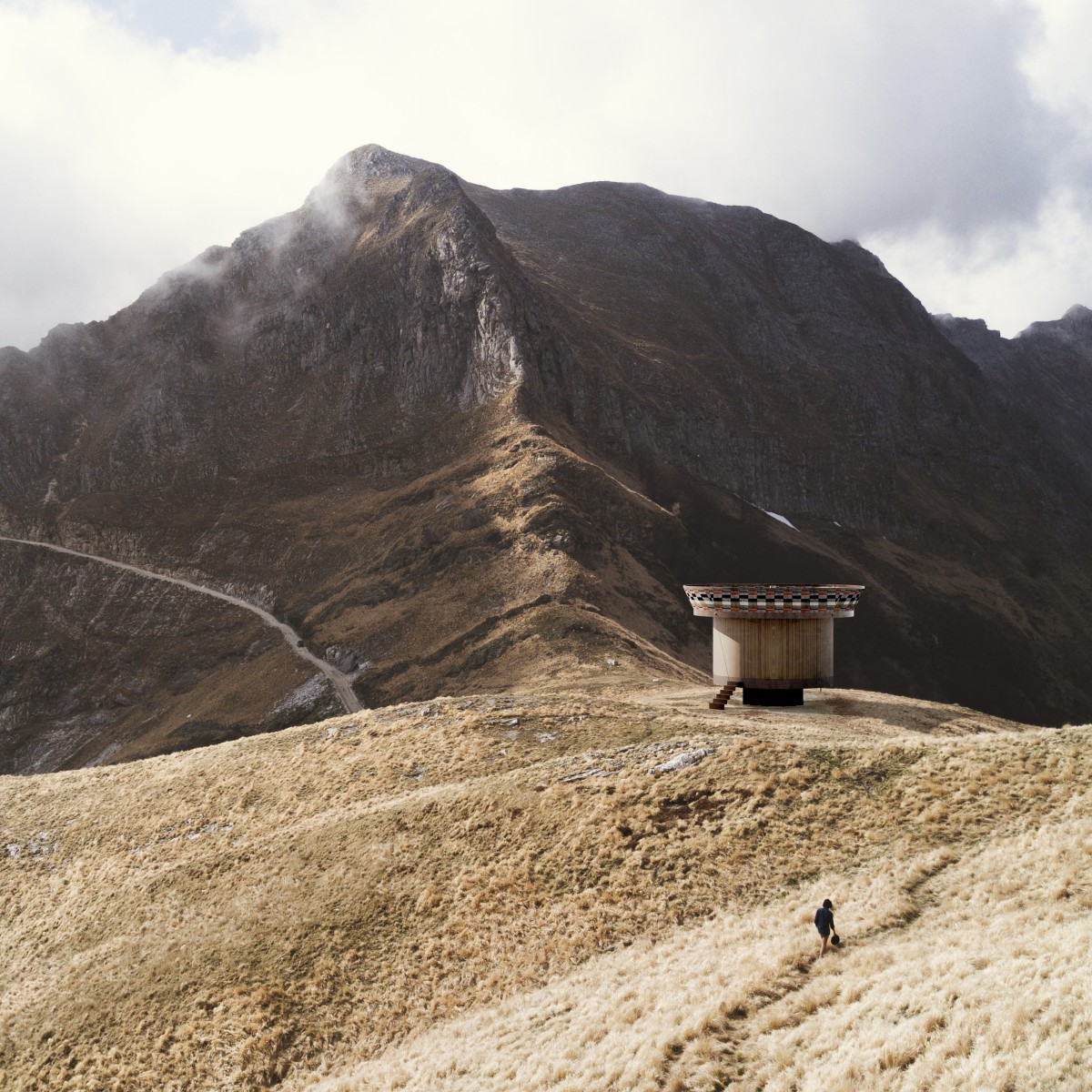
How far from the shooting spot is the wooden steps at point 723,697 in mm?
35906

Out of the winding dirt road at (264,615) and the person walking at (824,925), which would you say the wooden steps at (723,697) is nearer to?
the person walking at (824,925)

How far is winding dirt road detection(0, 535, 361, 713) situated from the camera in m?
65.9

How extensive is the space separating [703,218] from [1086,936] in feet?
584

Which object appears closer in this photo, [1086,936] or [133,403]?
[1086,936]

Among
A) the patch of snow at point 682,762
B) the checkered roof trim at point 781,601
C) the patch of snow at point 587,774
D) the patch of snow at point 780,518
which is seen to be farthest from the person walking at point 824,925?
the patch of snow at point 780,518

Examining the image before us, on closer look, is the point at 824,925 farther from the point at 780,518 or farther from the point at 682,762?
the point at 780,518

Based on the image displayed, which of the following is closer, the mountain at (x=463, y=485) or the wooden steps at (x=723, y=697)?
the wooden steps at (x=723, y=697)

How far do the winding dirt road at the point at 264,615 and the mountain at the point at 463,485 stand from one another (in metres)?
1.03

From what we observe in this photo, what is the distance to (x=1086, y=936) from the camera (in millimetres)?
14602

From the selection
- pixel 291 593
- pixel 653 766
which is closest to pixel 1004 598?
pixel 291 593

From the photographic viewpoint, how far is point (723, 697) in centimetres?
3631

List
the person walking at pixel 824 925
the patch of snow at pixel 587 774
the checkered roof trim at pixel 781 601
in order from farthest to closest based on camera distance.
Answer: the checkered roof trim at pixel 781 601 → the patch of snow at pixel 587 774 → the person walking at pixel 824 925

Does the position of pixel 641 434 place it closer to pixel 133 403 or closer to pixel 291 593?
pixel 291 593

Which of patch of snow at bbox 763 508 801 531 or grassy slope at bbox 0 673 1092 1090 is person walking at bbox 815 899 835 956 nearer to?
grassy slope at bbox 0 673 1092 1090
